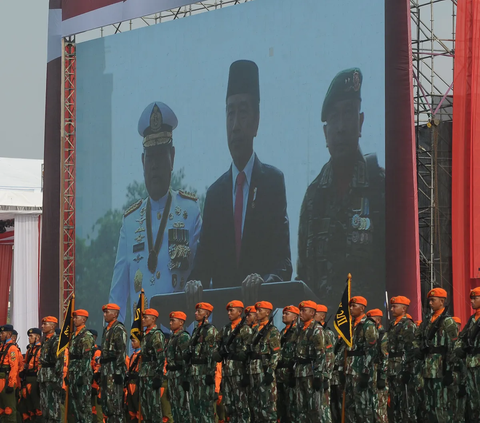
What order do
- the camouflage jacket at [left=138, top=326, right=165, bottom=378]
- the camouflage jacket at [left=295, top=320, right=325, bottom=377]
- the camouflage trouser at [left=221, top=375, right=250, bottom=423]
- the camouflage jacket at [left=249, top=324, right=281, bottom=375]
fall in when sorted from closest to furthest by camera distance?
1. the camouflage jacket at [left=295, top=320, right=325, bottom=377]
2. the camouflage jacket at [left=249, top=324, right=281, bottom=375]
3. the camouflage trouser at [left=221, top=375, right=250, bottom=423]
4. the camouflage jacket at [left=138, top=326, right=165, bottom=378]

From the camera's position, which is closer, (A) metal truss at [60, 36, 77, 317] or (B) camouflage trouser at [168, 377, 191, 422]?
(B) camouflage trouser at [168, 377, 191, 422]

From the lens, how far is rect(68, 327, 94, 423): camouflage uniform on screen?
34.8 ft

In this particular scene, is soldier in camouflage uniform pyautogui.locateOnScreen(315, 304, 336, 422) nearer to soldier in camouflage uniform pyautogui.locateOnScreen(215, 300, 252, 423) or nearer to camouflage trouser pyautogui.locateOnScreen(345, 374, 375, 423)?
camouflage trouser pyautogui.locateOnScreen(345, 374, 375, 423)

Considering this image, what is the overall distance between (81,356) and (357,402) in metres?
3.21

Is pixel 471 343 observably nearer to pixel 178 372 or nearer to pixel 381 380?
pixel 381 380

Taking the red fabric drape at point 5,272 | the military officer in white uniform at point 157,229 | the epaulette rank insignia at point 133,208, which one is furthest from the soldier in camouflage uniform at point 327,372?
the red fabric drape at point 5,272

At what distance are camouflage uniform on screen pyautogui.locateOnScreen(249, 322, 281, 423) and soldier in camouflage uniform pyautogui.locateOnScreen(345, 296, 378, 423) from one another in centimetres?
75

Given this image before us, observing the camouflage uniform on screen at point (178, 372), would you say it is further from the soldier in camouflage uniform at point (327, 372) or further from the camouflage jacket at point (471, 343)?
the camouflage jacket at point (471, 343)

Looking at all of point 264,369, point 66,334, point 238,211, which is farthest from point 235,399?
point 238,211

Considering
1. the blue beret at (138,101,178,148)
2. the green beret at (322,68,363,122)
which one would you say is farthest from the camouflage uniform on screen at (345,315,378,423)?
the blue beret at (138,101,178,148)

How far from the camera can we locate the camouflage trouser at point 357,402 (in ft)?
31.0

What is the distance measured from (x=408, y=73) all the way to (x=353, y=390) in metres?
6.81

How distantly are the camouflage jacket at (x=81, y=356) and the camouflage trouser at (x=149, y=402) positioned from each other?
65cm

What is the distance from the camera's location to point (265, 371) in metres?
9.80
